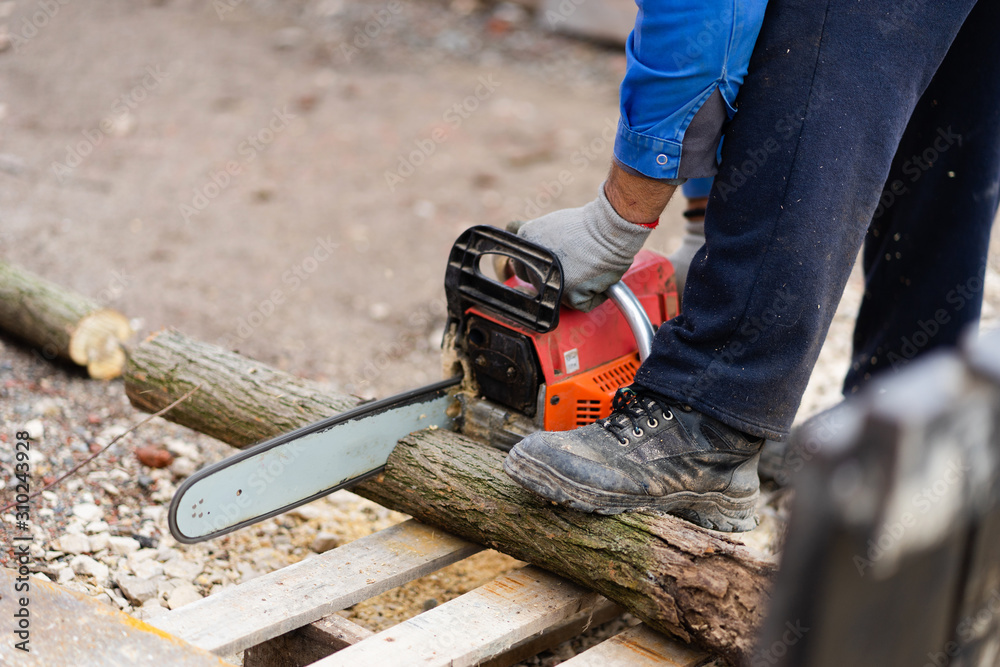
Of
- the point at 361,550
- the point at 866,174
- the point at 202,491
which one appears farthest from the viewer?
the point at 361,550

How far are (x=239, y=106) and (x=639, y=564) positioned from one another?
4787 millimetres

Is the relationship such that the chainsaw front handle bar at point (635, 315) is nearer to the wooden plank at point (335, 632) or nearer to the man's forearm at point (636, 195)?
the man's forearm at point (636, 195)

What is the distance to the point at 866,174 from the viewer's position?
1.73 m

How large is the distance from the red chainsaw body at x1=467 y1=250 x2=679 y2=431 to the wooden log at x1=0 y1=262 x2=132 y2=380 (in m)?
1.54

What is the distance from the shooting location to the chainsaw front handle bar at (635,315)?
6.58 ft

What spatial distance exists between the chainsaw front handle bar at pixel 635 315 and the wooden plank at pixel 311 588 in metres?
0.61

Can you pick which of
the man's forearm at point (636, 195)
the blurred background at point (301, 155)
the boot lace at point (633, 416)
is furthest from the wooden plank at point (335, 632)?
the blurred background at point (301, 155)

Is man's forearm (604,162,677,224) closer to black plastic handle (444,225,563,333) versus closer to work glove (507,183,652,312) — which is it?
work glove (507,183,652,312)

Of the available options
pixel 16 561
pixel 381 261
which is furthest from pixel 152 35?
pixel 16 561

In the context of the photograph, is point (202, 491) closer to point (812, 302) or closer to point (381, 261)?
point (812, 302)

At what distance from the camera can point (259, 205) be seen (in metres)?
4.68

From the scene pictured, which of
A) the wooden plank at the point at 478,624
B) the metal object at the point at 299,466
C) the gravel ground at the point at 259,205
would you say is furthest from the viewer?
the gravel ground at the point at 259,205

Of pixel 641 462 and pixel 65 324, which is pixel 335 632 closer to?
pixel 641 462

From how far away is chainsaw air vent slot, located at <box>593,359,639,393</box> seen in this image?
209 cm
